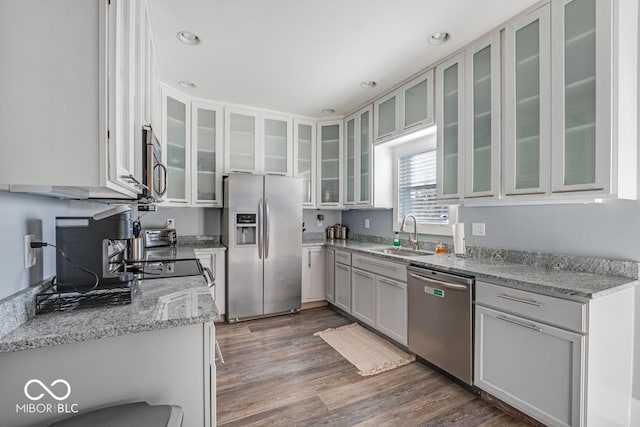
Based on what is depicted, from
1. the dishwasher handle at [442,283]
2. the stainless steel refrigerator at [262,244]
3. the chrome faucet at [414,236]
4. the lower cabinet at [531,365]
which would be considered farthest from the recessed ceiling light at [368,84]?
the lower cabinet at [531,365]

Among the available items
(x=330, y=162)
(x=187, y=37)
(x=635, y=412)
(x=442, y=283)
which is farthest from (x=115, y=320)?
(x=330, y=162)

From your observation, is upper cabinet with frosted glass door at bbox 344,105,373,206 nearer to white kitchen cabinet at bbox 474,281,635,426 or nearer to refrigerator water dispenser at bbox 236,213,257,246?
refrigerator water dispenser at bbox 236,213,257,246

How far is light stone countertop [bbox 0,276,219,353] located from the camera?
96cm

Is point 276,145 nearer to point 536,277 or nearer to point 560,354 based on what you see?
point 536,277

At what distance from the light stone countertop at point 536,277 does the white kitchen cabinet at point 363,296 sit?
Result: 27.8 inches

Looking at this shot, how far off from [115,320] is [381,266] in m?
2.27

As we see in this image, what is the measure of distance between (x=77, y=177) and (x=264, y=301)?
9.35 ft

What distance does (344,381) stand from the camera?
2242mm

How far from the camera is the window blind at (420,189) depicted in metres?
3.12

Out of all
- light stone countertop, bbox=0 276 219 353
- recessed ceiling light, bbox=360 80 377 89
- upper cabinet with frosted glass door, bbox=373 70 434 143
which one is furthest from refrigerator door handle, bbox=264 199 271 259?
light stone countertop, bbox=0 276 219 353

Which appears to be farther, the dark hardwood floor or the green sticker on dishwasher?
the green sticker on dishwasher

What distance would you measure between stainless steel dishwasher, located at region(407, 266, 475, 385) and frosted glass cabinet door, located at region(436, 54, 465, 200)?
75 cm

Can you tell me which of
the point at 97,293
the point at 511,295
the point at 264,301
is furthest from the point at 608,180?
the point at 264,301

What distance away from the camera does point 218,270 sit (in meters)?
3.39
